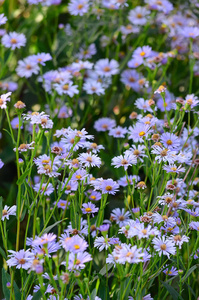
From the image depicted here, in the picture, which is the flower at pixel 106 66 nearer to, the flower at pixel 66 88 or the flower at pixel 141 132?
the flower at pixel 66 88

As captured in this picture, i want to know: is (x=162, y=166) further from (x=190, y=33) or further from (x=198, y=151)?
(x=190, y=33)

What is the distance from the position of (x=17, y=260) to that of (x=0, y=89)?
0.63m

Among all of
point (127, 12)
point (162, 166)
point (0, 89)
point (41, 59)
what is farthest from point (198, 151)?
point (127, 12)

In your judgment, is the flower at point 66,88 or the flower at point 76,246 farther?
the flower at point 66,88

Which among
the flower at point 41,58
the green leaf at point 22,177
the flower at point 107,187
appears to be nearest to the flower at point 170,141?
the flower at point 107,187

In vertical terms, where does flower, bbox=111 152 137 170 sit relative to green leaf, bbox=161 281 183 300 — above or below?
above

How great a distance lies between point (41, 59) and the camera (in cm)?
105

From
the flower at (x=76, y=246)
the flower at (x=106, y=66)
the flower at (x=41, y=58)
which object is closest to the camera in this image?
the flower at (x=76, y=246)

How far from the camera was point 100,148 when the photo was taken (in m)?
0.78

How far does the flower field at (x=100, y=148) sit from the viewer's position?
0.67 metres

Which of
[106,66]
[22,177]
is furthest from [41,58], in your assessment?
[22,177]

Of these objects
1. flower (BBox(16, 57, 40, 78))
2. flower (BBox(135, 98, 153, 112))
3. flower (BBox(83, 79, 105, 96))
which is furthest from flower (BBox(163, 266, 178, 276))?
flower (BBox(16, 57, 40, 78))

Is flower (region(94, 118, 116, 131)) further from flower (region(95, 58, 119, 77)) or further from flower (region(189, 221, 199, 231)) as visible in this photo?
flower (region(189, 221, 199, 231))

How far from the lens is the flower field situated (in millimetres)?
666
